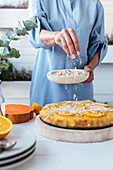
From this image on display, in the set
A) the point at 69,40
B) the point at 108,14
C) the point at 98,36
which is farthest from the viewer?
the point at 108,14

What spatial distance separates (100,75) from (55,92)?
4.05ft

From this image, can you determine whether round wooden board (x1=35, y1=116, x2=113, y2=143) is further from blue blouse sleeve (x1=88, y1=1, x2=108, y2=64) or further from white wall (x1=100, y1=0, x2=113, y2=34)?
white wall (x1=100, y1=0, x2=113, y2=34)

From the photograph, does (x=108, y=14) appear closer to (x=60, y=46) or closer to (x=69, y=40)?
(x=60, y=46)

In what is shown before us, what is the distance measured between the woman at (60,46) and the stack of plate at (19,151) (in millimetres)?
659

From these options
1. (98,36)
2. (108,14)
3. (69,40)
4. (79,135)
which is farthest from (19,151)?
(108,14)

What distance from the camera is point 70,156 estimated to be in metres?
0.56

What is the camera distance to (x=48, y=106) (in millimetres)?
816

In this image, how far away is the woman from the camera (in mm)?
1231

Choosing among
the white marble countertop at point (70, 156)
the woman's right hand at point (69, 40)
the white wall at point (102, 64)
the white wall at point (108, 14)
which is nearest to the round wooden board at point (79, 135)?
the white marble countertop at point (70, 156)

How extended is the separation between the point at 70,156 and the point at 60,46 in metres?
0.80

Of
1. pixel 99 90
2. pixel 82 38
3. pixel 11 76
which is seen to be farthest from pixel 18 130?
pixel 99 90

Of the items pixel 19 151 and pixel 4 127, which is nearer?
pixel 19 151

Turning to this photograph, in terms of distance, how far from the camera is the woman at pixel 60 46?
123 cm

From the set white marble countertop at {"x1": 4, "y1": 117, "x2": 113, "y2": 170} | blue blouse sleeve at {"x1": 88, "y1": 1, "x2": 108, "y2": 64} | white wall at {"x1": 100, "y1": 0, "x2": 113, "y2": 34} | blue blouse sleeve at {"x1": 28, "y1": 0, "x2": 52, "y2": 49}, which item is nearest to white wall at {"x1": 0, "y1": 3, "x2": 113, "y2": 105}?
white wall at {"x1": 100, "y1": 0, "x2": 113, "y2": 34}
